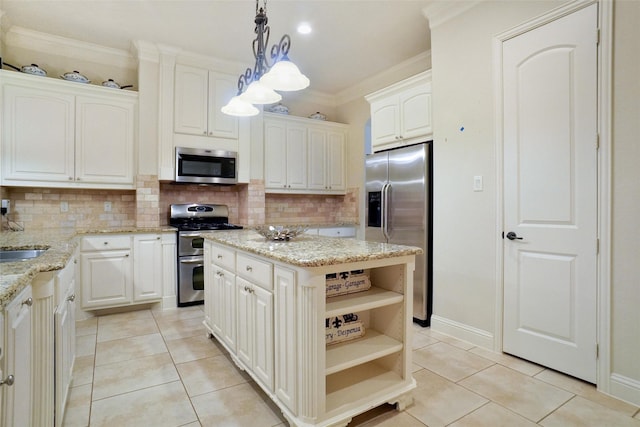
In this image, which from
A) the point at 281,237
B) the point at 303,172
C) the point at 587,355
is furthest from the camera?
the point at 303,172

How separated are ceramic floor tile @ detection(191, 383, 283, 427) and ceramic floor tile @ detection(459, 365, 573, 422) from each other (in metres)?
1.21

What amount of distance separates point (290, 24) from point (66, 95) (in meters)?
2.34

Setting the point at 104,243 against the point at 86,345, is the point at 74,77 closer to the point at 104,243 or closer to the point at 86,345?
the point at 104,243

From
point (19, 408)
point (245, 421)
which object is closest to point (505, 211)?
point (245, 421)

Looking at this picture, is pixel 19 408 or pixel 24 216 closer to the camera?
pixel 19 408

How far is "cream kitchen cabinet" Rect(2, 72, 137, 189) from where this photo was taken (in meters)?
3.10

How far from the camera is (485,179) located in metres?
2.54

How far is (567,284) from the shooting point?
2.12m

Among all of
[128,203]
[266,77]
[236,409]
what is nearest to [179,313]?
[128,203]

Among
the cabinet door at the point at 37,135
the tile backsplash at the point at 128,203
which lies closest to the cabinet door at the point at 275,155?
the tile backsplash at the point at 128,203

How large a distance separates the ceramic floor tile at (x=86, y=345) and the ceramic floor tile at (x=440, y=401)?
2.35m

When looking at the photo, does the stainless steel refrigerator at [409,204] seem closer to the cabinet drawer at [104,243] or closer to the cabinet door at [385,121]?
the cabinet door at [385,121]

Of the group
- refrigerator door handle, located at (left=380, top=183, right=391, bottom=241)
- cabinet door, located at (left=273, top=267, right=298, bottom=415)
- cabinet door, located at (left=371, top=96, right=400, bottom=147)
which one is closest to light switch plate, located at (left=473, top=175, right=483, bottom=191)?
refrigerator door handle, located at (left=380, top=183, right=391, bottom=241)

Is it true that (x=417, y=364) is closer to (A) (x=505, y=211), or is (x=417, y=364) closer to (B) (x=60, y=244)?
(A) (x=505, y=211)
